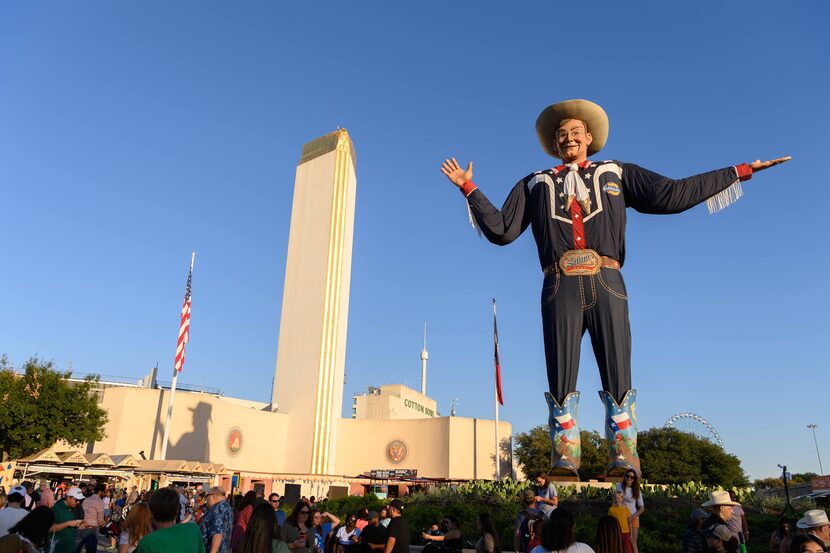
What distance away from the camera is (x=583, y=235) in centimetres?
1129

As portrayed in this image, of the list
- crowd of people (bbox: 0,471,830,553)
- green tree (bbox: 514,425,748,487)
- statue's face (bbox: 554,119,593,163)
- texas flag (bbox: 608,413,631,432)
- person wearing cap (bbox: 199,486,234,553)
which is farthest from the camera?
green tree (bbox: 514,425,748,487)

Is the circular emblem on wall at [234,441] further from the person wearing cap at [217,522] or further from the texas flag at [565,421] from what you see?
the person wearing cap at [217,522]

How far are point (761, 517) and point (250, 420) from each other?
37.6 m

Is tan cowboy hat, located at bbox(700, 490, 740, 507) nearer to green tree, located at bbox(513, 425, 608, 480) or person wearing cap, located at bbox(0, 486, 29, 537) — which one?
person wearing cap, located at bbox(0, 486, 29, 537)

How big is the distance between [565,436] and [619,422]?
910 millimetres

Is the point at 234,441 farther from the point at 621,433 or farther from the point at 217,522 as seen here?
the point at 217,522

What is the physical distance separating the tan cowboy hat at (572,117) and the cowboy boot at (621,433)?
16.3 ft

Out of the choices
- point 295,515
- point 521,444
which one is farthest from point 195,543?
point 521,444

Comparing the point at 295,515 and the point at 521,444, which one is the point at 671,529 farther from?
the point at 521,444

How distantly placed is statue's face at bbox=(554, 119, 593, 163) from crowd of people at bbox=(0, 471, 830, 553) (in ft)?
20.8

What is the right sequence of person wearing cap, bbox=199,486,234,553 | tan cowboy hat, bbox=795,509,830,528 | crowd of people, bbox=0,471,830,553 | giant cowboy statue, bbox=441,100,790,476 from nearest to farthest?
crowd of people, bbox=0,471,830,553 → tan cowboy hat, bbox=795,509,830,528 → person wearing cap, bbox=199,486,234,553 → giant cowboy statue, bbox=441,100,790,476

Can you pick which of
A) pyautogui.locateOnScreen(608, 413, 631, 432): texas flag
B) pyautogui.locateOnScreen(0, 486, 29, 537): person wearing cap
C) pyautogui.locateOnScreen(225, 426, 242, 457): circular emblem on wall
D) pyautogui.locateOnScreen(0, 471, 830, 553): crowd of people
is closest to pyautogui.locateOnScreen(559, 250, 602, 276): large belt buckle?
pyautogui.locateOnScreen(608, 413, 631, 432): texas flag

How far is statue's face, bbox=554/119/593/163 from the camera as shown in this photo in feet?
39.8

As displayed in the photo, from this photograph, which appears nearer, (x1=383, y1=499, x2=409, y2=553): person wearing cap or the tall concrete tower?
(x1=383, y1=499, x2=409, y2=553): person wearing cap
